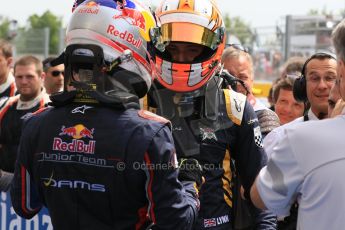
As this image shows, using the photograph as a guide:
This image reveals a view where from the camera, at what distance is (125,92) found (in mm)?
2600

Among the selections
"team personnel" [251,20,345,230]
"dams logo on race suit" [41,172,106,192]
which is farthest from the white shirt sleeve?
"dams logo on race suit" [41,172,106,192]

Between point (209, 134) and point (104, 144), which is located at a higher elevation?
point (104, 144)

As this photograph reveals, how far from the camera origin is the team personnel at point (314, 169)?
7.19 feet

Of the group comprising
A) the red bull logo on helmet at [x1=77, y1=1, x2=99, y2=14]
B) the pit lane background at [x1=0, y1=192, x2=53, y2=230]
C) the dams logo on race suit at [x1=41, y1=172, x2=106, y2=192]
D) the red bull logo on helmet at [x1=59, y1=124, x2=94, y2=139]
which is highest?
the red bull logo on helmet at [x1=77, y1=1, x2=99, y2=14]

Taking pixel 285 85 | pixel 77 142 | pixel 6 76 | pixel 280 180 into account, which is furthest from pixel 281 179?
pixel 6 76

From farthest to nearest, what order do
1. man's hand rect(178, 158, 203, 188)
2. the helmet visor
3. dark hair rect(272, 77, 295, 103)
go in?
dark hair rect(272, 77, 295, 103) < the helmet visor < man's hand rect(178, 158, 203, 188)

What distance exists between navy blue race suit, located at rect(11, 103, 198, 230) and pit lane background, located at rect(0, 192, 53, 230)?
2.95m

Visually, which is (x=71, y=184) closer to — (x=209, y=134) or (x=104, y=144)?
(x=104, y=144)

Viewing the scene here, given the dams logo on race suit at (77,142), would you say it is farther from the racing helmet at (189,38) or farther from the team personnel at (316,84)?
the team personnel at (316,84)

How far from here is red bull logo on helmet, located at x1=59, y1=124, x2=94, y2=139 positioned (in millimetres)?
2488

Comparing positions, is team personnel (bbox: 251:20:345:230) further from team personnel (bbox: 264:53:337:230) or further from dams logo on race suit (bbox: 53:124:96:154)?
team personnel (bbox: 264:53:337:230)

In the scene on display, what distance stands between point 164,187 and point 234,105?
945 mm

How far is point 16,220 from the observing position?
5.68 meters

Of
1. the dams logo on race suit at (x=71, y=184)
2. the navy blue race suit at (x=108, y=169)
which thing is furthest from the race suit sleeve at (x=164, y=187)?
the dams logo on race suit at (x=71, y=184)
